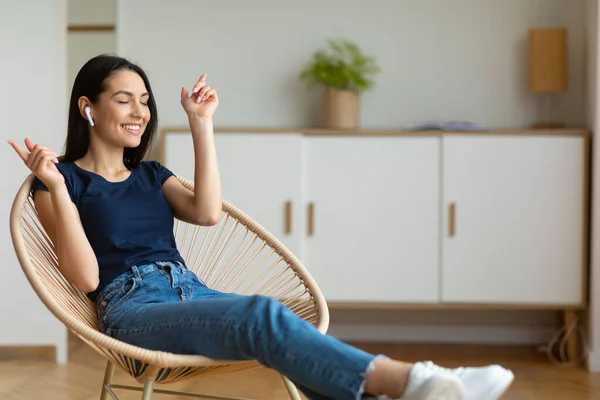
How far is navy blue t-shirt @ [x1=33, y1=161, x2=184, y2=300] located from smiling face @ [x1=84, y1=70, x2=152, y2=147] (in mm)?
102

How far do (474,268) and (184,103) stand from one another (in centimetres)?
180

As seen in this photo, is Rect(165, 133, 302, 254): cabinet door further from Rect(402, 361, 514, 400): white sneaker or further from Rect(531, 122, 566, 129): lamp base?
Rect(402, 361, 514, 400): white sneaker

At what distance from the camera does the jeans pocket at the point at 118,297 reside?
2021 millimetres

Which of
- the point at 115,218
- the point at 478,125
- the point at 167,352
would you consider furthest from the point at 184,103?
the point at 478,125

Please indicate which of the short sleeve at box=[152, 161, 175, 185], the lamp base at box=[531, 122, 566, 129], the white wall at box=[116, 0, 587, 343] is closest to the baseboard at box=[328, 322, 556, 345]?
the white wall at box=[116, 0, 587, 343]

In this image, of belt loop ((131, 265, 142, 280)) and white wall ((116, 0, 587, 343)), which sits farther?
white wall ((116, 0, 587, 343))

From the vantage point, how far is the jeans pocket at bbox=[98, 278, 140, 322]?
2.02m

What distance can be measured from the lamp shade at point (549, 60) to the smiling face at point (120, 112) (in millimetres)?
2119

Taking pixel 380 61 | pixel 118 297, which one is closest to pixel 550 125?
pixel 380 61

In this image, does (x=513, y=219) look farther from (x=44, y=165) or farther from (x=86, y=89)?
(x=44, y=165)

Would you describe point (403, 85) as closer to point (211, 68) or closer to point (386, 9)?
point (386, 9)

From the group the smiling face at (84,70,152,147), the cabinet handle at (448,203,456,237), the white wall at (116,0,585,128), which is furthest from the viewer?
the white wall at (116,0,585,128)

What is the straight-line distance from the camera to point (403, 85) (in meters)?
4.01

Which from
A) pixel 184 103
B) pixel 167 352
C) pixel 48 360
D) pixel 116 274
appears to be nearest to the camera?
pixel 167 352
